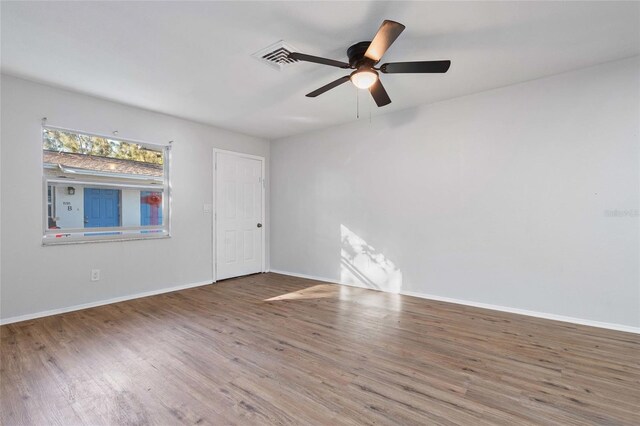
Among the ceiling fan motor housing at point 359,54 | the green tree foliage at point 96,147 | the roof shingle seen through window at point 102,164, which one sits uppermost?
the ceiling fan motor housing at point 359,54

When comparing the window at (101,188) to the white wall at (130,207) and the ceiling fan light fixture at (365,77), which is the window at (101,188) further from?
the ceiling fan light fixture at (365,77)

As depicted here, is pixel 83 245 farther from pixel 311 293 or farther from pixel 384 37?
pixel 384 37

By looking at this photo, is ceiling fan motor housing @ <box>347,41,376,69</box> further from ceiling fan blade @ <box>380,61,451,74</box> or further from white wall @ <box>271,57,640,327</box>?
white wall @ <box>271,57,640,327</box>

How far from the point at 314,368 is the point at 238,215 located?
3539mm

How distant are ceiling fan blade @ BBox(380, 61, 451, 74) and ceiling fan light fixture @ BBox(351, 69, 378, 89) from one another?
10cm

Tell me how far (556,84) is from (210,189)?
4701 millimetres

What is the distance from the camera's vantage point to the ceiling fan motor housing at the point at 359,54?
234 cm

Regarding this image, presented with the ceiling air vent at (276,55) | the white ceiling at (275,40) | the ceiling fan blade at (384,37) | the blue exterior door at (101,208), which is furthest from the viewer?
the blue exterior door at (101,208)

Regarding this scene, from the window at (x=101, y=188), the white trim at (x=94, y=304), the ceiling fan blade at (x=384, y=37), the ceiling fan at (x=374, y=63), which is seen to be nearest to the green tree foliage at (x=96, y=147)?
the window at (x=101, y=188)

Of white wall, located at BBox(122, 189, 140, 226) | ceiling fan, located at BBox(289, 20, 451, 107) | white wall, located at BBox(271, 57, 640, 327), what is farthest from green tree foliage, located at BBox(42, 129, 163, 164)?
ceiling fan, located at BBox(289, 20, 451, 107)

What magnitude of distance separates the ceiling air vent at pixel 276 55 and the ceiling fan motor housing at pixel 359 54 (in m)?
0.50

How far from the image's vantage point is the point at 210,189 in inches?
188

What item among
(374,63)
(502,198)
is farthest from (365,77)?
(502,198)

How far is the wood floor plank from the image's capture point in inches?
66.4
